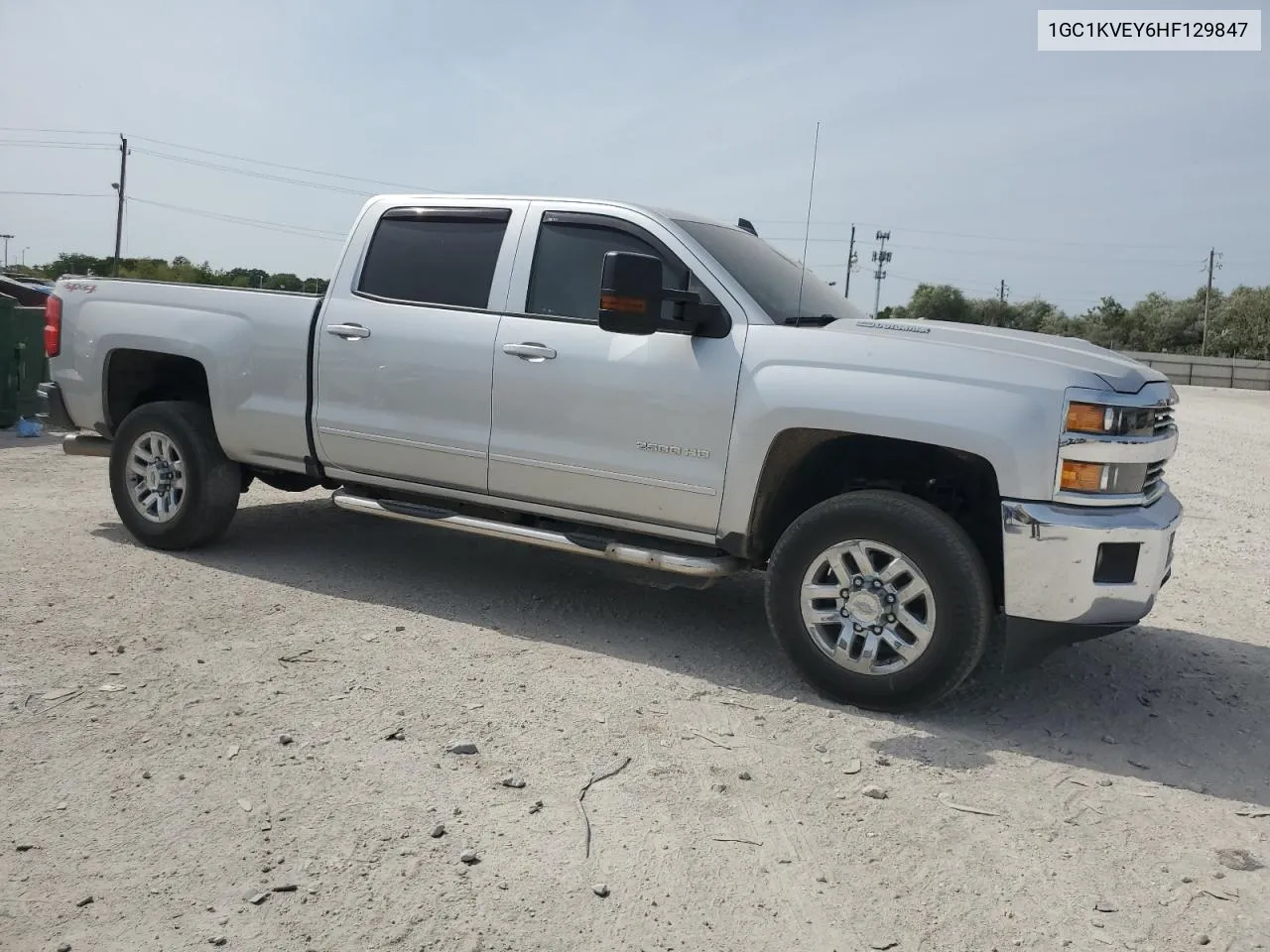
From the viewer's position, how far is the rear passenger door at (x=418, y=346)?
5324 mm

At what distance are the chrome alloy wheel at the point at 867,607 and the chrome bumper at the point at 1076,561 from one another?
355 mm

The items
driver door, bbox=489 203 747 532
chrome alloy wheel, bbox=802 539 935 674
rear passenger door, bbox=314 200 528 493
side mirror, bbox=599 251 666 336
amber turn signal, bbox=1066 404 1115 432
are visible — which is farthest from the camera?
rear passenger door, bbox=314 200 528 493

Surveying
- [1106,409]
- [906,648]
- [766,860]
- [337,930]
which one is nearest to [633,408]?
[906,648]

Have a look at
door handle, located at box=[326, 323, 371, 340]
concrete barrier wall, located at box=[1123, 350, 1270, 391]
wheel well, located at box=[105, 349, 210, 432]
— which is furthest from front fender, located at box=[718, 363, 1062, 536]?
concrete barrier wall, located at box=[1123, 350, 1270, 391]

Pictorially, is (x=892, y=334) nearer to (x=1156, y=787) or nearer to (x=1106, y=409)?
(x=1106, y=409)

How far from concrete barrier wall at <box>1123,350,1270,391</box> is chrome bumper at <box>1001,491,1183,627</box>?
44.9 meters

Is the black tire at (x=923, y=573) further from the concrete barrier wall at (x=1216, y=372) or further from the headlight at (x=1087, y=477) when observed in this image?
the concrete barrier wall at (x=1216, y=372)

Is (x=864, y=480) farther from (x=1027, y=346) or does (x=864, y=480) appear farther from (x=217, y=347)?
(x=217, y=347)

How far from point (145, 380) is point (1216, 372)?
47201 millimetres

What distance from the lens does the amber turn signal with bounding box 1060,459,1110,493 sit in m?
4.05

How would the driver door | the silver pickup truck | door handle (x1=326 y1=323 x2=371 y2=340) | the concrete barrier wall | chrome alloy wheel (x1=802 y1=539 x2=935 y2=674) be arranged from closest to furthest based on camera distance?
the silver pickup truck → chrome alloy wheel (x1=802 y1=539 x2=935 y2=674) → the driver door → door handle (x1=326 y1=323 x2=371 y2=340) → the concrete barrier wall

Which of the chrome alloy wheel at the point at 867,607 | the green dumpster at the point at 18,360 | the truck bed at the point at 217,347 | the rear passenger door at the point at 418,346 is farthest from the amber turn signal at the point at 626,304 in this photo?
the green dumpster at the point at 18,360

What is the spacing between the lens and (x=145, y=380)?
6625 mm

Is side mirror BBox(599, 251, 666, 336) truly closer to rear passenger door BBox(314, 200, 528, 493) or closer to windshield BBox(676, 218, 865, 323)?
windshield BBox(676, 218, 865, 323)
